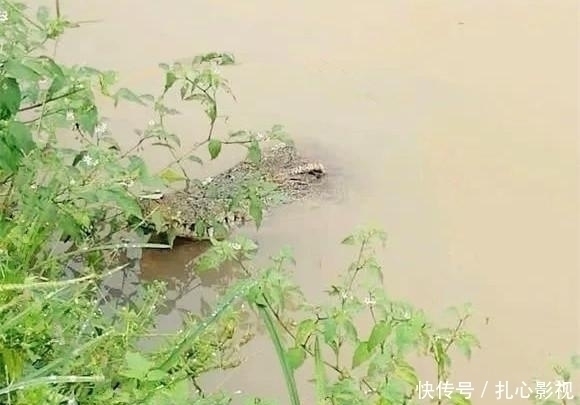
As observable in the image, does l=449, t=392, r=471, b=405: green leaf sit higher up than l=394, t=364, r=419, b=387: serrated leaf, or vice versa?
l=394, t=364, r=419, b=387: serrated leaf

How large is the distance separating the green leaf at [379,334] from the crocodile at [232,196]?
1.98 feet

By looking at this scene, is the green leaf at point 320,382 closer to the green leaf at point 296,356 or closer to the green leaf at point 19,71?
the green leaf at point 296,356

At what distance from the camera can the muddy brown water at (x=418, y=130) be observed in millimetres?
2240

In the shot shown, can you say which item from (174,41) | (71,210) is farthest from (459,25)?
(71,210)

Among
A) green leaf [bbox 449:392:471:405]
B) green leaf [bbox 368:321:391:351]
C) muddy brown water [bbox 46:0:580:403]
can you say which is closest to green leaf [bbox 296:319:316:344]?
green leaf [bbox 368:321:391:351]

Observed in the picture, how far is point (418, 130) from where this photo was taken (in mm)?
2604

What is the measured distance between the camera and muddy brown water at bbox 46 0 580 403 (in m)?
2.24

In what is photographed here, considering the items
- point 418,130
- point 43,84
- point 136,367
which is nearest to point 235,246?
point 136,367

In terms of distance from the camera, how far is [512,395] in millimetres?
2057

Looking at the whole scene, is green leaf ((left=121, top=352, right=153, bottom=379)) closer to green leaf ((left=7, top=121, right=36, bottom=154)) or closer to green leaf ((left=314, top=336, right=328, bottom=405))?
green leaf ((left=314, top=336, right=328, bottom=405))

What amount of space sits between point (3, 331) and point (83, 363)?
202 mm

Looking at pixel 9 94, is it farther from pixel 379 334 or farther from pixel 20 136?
pixel 379 334

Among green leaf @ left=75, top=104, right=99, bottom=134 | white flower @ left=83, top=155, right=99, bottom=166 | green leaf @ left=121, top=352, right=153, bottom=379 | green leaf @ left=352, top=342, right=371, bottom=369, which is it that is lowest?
green leaf @ left=352, top=342, right=371, bottom=369

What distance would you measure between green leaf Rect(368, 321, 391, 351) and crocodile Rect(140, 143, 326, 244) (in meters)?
0.60
